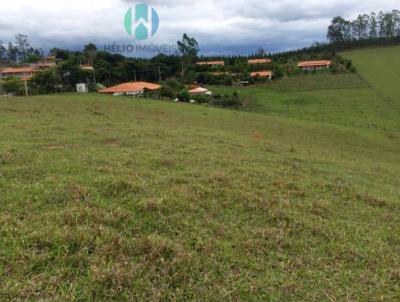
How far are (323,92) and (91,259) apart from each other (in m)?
60.1

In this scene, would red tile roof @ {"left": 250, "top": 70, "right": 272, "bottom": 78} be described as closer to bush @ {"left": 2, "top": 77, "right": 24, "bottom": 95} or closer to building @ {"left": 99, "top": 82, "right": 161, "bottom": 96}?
building @ {"left": 99, "top": 82, "right": 161, "bottom": 96}

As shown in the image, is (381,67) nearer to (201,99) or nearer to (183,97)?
(201,99)

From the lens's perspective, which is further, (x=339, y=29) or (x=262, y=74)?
(x=339, y=29)

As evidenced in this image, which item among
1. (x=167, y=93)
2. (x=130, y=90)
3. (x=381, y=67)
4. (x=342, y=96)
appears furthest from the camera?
(x=381, y=67)

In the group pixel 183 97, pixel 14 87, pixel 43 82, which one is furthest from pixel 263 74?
pixel 14 87

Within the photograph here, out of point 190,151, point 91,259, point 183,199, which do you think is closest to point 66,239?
point 91,259

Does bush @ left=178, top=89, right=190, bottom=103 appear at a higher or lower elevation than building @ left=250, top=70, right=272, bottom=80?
lower

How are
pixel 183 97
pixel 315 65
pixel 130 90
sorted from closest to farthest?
pixel 183 97
pixel 130 90
pixel 315 65

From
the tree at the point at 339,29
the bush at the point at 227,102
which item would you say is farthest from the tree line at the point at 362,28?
the bush at the point at 227,102

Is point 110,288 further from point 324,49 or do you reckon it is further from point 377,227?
point 324,49

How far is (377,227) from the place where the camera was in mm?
5398

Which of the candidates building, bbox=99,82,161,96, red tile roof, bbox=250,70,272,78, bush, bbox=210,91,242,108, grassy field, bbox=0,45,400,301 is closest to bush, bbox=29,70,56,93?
building, bbox=99,82,161,96

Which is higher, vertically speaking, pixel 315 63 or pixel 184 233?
pixel 315 63

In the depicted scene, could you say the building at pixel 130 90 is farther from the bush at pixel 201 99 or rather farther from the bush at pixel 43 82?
the bush at pixel 201 99
